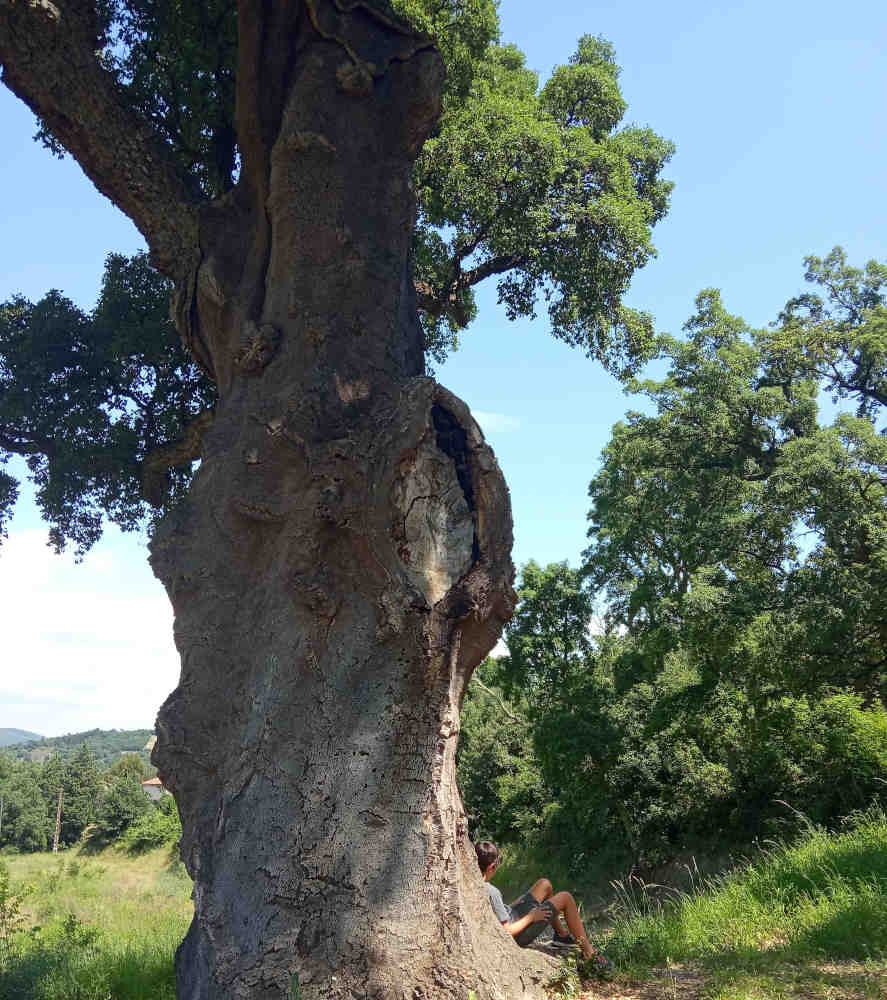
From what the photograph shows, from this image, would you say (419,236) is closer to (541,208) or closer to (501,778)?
(541,208)

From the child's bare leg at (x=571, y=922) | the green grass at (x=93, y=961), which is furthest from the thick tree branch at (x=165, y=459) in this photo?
the child's bare leg at (x=571, y=922)

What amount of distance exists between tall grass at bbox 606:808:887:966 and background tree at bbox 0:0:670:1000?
1.40m

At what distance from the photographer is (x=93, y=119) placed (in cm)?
529

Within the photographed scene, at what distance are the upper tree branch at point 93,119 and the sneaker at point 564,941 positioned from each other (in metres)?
5.09

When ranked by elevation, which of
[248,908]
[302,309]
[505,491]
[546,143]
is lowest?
[248,908]

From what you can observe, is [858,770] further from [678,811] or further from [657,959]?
[657,959]

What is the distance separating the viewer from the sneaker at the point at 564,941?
186 inches

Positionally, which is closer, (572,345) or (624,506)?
(572,345)

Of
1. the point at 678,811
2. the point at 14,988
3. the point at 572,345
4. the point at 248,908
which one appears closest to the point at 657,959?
the point at 248,908

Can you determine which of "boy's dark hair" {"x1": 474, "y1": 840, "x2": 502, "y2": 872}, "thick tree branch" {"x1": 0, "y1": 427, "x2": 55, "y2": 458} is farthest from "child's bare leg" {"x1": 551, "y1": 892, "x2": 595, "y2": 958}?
"thick tree branch" {"x1": 0, "y1": 427, "x2": 55, "y2": 458}

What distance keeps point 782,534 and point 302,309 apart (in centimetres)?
1009

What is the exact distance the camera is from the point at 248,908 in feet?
11.0

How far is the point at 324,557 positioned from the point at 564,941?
9.78ft

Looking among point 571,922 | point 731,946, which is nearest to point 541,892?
point 571,922
